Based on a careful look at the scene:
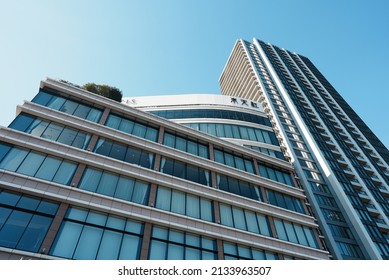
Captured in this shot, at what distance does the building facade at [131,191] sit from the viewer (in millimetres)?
15859

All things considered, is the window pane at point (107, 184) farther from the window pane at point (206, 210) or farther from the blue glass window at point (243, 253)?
the blue glass window at point (243, 253)

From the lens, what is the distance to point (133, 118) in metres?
25.2

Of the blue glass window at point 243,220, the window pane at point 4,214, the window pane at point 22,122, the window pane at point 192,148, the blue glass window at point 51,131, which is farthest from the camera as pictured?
the window pane at point 192,148

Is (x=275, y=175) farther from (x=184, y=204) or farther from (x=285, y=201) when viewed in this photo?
(x=184, y=204)

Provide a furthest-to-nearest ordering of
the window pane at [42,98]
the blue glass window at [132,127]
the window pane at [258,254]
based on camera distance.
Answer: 1. the blue glass window at [132,127]
2. the window pane at [42,98]
3. the window pane at [258,254]

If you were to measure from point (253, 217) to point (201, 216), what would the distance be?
5153 millimetres

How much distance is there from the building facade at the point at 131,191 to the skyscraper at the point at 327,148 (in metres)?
20.4

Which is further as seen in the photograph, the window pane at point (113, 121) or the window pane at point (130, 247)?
the window pane at point (113, 121)

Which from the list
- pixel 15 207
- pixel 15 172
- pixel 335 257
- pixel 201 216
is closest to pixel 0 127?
pixel 15 172

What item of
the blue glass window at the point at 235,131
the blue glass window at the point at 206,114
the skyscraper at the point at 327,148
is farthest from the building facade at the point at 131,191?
the skyscraper at the point at 327,148

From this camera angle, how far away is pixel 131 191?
1969 centimetres

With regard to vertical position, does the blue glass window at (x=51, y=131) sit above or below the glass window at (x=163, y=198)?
above

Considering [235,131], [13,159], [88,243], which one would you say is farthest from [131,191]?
[235,131]
